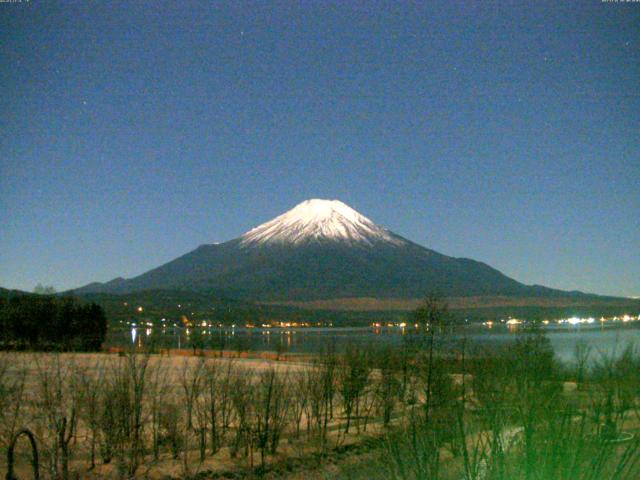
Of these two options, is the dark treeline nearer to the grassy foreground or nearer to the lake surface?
the lake surface

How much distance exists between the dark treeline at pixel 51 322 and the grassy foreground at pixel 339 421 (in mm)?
28369

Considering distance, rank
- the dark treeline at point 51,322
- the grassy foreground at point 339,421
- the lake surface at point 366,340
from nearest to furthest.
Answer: the grassy foreground at point 339,421 < the lake surface at point 366,340 < the dark treeline at point 51,322

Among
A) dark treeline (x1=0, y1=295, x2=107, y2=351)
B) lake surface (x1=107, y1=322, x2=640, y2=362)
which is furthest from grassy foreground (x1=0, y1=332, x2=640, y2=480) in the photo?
dark treeline (x1=0, y1=295, x2=107, y2=351)

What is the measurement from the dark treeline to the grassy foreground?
2837cm

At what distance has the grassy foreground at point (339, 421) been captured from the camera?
5152 mm

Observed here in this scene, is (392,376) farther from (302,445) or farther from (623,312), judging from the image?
(623,312)

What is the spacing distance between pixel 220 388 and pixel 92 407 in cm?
359

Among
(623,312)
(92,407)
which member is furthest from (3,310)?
(623,312)

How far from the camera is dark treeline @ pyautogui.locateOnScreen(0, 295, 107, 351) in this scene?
144ft

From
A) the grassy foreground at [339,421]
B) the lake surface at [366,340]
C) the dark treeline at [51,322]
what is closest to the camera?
the grassy foreground at [339,421]

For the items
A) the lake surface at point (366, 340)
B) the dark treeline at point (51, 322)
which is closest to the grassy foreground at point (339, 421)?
the lake surface at point (366, 340)

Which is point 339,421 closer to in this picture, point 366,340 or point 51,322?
point 51,322

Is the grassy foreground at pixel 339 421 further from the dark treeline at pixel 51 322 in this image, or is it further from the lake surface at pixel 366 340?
the dark treeline at pixel 51 322

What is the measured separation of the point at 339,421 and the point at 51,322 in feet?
117
